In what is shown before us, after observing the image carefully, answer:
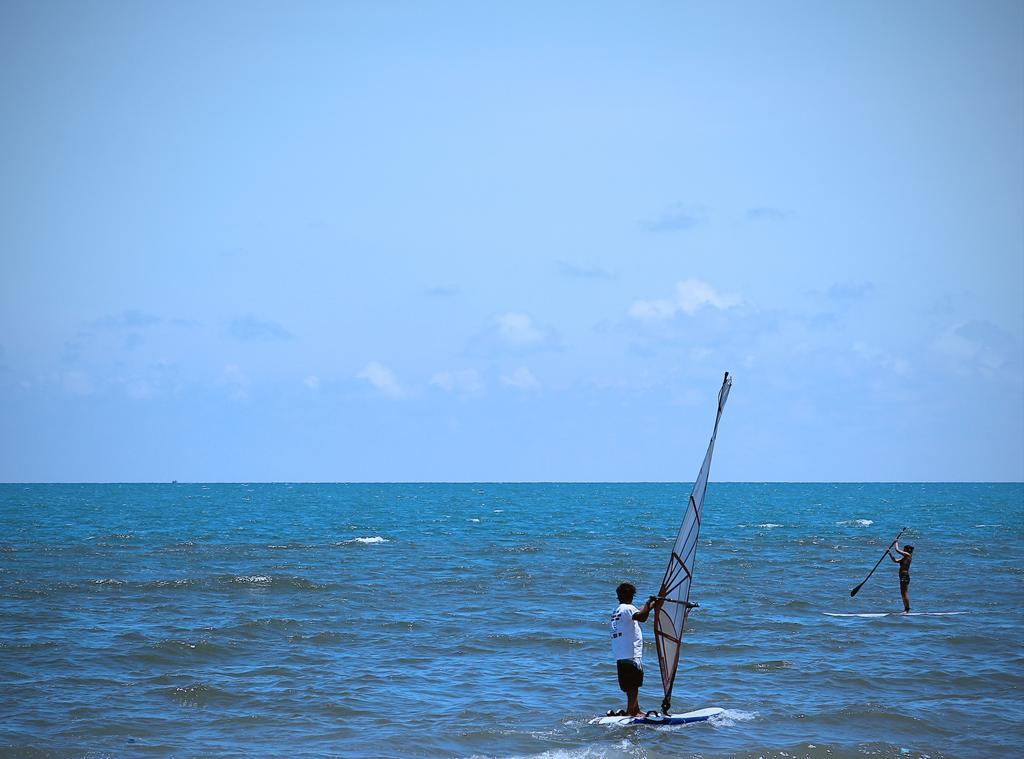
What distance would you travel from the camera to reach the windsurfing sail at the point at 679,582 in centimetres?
1323

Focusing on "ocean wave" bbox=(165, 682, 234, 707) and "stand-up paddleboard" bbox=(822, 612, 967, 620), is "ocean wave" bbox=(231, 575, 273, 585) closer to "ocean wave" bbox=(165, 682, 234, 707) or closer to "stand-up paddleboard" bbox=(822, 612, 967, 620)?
"ocean wave" bbox=(165, 682, 234, 707)

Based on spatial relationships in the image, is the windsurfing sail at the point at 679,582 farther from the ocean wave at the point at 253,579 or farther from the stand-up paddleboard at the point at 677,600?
the ocean wave at the point at 253,579

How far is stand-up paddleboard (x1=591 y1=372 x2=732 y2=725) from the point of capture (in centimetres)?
1324

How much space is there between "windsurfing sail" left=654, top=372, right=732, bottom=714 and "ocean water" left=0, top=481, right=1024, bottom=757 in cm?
97

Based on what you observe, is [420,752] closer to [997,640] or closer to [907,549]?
[997,640]

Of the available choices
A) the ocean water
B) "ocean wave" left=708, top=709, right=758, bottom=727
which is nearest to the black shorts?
the ocean water

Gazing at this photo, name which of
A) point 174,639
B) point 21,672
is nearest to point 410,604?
point 174,639

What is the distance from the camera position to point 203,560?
3728 centimetres

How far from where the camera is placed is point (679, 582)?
13516mm

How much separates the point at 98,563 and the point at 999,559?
1245 inches

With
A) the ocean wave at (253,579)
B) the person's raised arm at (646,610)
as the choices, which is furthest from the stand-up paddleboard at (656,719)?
the ocean wave at (253,579)

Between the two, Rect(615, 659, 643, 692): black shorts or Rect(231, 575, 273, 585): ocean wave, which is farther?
Rect(231, 575, 273, 585): ocean wave

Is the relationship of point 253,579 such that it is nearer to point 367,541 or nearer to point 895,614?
point 895,614

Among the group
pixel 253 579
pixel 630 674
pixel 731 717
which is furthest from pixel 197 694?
pixel 253 579
